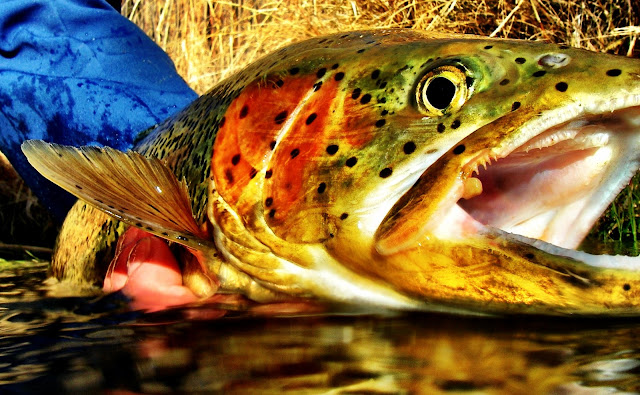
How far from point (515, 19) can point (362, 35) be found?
248cm

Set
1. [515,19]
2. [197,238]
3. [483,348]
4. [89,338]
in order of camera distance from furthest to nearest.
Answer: [515,19] < [197,238] < [89,338] < [483,348]

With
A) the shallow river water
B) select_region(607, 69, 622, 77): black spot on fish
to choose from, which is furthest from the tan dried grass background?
the shallow river water

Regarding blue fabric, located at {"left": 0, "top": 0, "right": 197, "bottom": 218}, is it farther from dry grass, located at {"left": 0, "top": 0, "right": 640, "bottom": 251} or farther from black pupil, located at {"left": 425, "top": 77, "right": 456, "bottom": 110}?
black pupil, located at {"left": 425, "top": 77, "right": 456, "bottom": 110}

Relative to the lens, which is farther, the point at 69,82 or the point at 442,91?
the point at 69,82

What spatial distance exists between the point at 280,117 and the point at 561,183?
2.45 feet

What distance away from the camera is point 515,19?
413 centimetres

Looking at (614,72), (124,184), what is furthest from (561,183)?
(124,184)

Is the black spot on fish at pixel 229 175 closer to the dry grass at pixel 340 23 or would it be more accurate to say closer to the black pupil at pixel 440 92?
the black pupil at pixel 440 92

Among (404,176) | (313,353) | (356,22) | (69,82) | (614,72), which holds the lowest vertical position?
(313,353)

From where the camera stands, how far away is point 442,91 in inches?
62.7

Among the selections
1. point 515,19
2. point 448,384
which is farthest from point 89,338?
point 515,19

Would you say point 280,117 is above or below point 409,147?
above

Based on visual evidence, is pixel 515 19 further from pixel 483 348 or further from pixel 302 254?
pixel 483 348

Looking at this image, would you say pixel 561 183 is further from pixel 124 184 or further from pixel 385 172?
pixel 124 184
